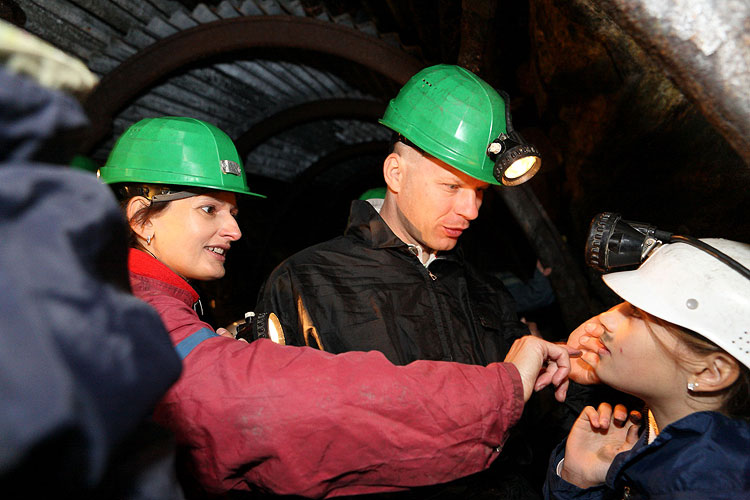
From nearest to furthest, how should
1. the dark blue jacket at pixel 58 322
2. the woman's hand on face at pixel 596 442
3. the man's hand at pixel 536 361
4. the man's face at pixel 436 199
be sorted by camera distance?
the dark blue jacket at pixel 58 322 → the man's hand at pixel 536 361 → the woman's hand on face at pixel 596 442 → the man's face at pixel 436 199

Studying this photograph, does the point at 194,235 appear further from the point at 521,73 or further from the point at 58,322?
the point at 521,73

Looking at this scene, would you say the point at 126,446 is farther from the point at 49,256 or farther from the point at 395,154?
the point at 395,154

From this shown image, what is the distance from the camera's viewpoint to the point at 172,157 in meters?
2.17

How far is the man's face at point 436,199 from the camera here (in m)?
2.27

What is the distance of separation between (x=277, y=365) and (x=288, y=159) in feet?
28.1

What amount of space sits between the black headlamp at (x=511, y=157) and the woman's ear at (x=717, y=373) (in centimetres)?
114

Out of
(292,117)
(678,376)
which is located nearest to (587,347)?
(678,376)

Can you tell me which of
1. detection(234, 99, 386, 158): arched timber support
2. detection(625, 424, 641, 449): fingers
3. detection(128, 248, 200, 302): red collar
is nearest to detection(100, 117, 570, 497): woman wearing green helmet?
detection(128, 248, 200, 302): red collar

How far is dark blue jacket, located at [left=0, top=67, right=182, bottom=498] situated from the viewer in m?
0.48

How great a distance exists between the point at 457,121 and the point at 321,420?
5.44 feet

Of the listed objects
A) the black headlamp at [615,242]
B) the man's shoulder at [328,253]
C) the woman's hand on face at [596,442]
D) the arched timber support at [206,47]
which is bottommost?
the woman's hand on face at [596,442]

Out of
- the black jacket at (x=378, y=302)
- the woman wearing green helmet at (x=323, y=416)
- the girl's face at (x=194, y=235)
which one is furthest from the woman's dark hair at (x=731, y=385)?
the girl's face at (x=194, y=235)

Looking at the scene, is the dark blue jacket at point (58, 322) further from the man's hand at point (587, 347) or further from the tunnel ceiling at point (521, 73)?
the man's hand at point (587, 347)

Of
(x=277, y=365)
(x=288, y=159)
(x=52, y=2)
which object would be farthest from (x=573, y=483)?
(x=288, y=159)
